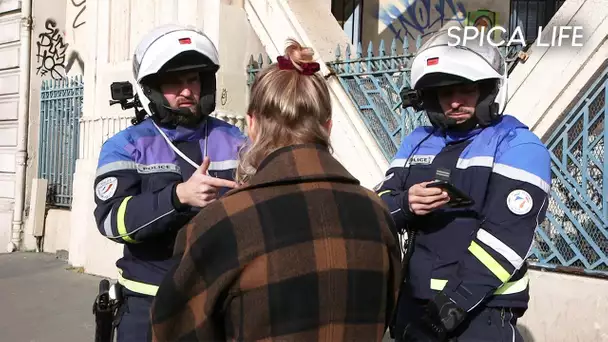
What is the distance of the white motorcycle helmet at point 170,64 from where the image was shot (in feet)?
7.93

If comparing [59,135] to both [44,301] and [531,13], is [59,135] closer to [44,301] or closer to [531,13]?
[44,301]

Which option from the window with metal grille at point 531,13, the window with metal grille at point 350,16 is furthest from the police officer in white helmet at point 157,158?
the window with metal grille at point 531,13

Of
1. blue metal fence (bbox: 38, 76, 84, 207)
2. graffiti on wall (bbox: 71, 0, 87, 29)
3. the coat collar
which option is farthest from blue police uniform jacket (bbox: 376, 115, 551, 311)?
graffiti on wall (bbox: 71, 0, 87, 29)

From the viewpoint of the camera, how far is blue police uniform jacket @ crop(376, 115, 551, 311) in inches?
83.2

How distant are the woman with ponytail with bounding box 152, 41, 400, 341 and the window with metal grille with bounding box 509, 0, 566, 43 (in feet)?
24.1

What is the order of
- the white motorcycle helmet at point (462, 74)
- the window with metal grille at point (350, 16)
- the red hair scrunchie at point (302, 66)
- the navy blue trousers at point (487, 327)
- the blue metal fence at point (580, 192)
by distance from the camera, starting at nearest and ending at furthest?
the red hair scrunchie at point (302, 66) → the navy blue trousers at point (487, 327) → the white motorcycle helmet at point (462, 74) → the blue metal fence at point (580, 192) → the window with metal grille at point (350, 16)

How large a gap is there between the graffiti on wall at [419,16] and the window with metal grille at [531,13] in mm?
706

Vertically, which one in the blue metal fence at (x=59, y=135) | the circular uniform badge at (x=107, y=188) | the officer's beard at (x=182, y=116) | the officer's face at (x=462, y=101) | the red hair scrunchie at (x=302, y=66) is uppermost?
the red hair scrunchie at (x=302, y=66)

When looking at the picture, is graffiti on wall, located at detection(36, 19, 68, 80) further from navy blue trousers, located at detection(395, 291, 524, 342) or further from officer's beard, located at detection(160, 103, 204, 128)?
navy blue trousers, located at detection(395, 291, 524, 342)

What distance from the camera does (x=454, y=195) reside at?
7.08 feet

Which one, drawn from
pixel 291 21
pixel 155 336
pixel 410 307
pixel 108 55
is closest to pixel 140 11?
pixel 108 55

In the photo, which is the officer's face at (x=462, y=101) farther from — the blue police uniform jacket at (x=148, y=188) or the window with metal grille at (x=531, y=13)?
the window with metal grille at (x=531, y=13)

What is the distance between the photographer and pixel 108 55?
22.4ft

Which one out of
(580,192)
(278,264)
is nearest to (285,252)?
A: (278,264)
